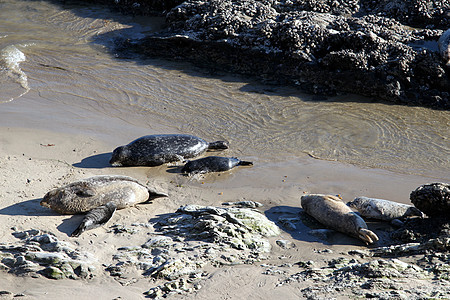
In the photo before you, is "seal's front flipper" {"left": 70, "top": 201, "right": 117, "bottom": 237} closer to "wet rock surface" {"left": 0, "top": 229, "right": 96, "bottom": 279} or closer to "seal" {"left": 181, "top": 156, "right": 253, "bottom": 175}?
"wet rock surface" {"left": 0, "top": 229, "right": 96, "bottom": 279}

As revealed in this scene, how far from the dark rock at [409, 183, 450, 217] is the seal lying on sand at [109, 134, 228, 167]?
3.18 metres

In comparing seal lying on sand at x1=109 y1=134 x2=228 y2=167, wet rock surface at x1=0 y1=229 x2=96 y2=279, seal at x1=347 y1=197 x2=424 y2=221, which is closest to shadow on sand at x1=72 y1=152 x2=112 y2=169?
seal lying on sand at x1=109 y1=134 x2=228 y2=167

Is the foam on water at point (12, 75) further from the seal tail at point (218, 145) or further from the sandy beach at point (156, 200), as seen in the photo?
the seal tail at point (218, 145)

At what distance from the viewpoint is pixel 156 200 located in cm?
603

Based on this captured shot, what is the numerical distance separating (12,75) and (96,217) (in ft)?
19.8

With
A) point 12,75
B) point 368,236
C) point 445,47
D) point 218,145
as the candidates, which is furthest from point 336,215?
point 12,75

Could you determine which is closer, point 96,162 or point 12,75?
point 96,162

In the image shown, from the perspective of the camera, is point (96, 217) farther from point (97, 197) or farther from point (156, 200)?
point (156, 200)

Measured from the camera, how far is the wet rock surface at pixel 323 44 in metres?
9.56

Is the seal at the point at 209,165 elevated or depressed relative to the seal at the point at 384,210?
depressed

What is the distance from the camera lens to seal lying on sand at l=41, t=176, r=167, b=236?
542cm

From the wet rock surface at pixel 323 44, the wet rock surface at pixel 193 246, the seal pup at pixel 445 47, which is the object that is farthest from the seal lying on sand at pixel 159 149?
the seal pup at pixel 445 47

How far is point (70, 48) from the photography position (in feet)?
38.0

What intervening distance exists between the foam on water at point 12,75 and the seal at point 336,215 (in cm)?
623
